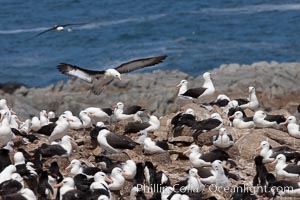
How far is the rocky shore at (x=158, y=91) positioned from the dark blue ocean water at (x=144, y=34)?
920cm

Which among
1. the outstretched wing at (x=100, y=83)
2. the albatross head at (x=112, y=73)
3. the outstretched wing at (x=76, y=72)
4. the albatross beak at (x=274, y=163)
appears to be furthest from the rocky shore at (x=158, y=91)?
the albatross beak at (x=274, y=163)

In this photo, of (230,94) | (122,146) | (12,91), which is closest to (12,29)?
(12,91)

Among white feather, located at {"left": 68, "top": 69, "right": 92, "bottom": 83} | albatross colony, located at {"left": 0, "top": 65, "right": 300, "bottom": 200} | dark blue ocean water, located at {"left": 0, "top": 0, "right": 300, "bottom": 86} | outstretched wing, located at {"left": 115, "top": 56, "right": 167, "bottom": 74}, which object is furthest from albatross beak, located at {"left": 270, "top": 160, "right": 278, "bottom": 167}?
dark blue ocean water, located at {"left": 0, "top": 0, "right": 300, "bottom": 86}

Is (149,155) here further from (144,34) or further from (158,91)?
(144,34)

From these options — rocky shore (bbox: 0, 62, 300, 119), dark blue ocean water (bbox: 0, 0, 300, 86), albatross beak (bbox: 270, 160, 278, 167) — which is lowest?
dark blue ocean water (bbox: 0, 0, 300, 86)

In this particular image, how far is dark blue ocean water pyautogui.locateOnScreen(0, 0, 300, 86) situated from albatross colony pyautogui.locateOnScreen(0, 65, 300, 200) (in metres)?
27.9

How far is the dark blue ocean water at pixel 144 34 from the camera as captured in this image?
2031 inches

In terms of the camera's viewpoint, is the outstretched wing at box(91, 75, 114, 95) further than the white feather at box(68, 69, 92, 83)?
Yes

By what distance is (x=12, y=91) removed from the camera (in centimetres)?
3966

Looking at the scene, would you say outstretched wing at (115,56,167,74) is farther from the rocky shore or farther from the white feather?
the rocky shore

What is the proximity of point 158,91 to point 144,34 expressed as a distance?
1054 inches

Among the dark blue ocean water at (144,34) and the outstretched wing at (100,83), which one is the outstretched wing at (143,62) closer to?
the outstretched wing at (100,83)

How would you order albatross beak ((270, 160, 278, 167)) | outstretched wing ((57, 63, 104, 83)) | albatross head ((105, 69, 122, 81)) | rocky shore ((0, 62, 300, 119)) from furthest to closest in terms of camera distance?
rocky shore ((0, 62, 300, 119))
albatross head ((105, 69, 122, 81))
outstretched wing ((57, 63, 104, 83))
albatross beak ((270, 160, 278, 167))

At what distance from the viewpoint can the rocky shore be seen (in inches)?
1257
